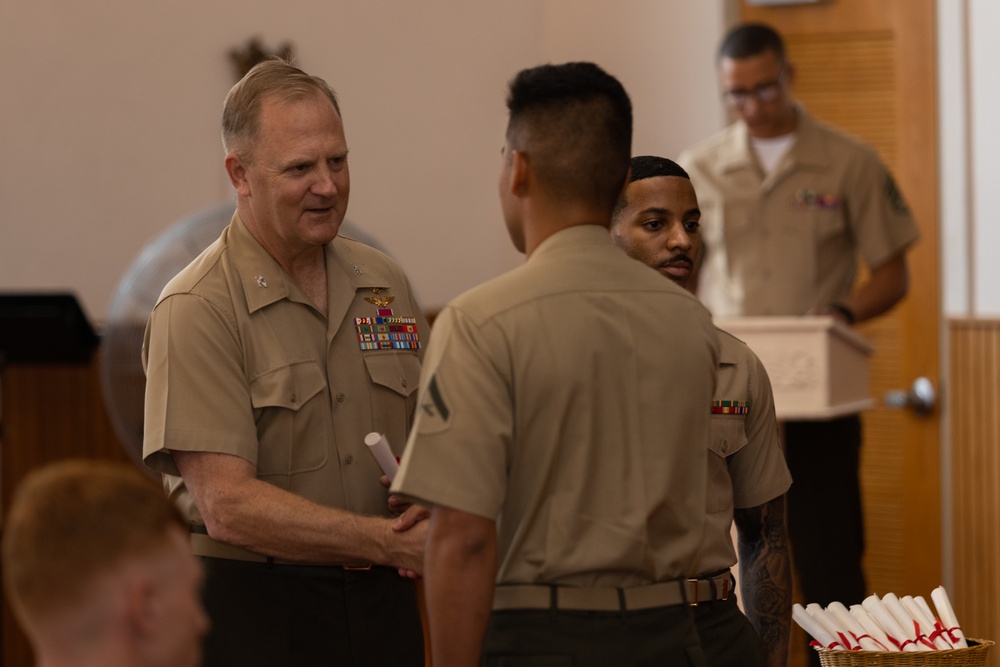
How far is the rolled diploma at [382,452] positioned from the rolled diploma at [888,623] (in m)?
0.75

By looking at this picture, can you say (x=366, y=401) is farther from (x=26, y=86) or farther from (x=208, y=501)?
(x=26, y=86)

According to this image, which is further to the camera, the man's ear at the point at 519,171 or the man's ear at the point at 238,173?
the man's ear at the point at 238,173

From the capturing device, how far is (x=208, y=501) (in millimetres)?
1921

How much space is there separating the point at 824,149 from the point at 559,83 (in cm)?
264

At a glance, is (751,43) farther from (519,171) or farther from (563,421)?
(563,421)

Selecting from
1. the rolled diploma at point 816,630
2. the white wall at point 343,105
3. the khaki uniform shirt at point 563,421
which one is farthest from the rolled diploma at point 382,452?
the white wall at point 343,105

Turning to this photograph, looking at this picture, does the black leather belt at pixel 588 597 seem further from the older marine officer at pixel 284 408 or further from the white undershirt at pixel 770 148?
the white undershirt at pixel 770 148

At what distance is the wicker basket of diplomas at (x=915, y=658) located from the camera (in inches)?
69.9

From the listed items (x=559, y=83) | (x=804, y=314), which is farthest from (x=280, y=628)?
(x=804, y=314)

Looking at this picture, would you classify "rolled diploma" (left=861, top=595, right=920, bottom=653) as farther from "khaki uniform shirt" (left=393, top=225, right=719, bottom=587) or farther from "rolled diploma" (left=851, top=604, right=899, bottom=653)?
"khaki uniform shirt" (left=393, top=225, right=719, bottom=587)

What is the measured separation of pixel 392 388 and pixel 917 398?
345 centimetres

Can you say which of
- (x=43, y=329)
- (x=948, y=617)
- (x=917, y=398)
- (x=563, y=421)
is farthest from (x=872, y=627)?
(x=917, y=398)

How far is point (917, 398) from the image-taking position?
16.5 ft

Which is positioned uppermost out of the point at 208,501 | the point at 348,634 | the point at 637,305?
the point at 637,305
